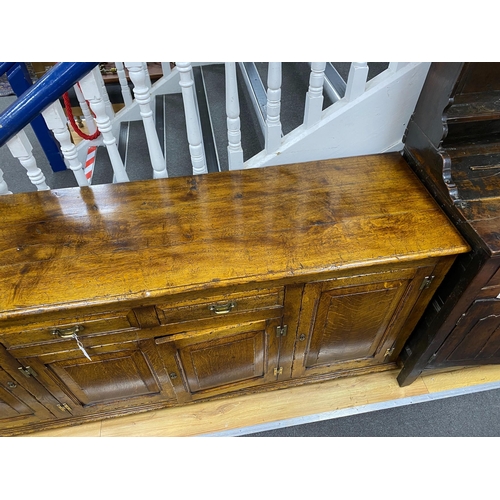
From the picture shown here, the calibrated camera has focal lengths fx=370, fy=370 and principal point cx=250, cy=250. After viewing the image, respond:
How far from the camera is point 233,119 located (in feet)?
4.27

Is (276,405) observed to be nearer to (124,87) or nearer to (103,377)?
(103,377)

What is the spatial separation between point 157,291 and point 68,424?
0.96 metres

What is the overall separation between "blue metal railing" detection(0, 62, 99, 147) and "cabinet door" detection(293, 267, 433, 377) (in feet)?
2.95

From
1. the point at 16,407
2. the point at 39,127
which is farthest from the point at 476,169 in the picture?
the point at 39,127

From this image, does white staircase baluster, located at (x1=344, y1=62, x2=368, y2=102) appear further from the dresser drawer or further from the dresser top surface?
the dresser drawer

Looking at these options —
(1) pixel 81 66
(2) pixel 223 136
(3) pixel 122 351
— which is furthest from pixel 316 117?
(3) pixel 122 351

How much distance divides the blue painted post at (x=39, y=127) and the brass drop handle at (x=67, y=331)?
1.53 meters

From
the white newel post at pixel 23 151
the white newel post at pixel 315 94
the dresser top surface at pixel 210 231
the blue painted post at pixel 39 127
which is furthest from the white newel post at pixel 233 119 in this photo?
the blue painted post at pixel 39 127

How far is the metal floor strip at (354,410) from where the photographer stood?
1584 mm

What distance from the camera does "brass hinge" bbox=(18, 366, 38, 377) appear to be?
115cm

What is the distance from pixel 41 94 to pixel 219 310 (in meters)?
0.80

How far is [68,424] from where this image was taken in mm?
1536

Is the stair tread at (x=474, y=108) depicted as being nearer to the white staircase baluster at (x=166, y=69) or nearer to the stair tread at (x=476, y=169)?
the stair tread at (x=476, y=169)

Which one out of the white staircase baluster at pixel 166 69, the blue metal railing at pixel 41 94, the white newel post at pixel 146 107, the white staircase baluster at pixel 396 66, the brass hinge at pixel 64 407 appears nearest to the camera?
the blue metal railing at pixel 41 94
